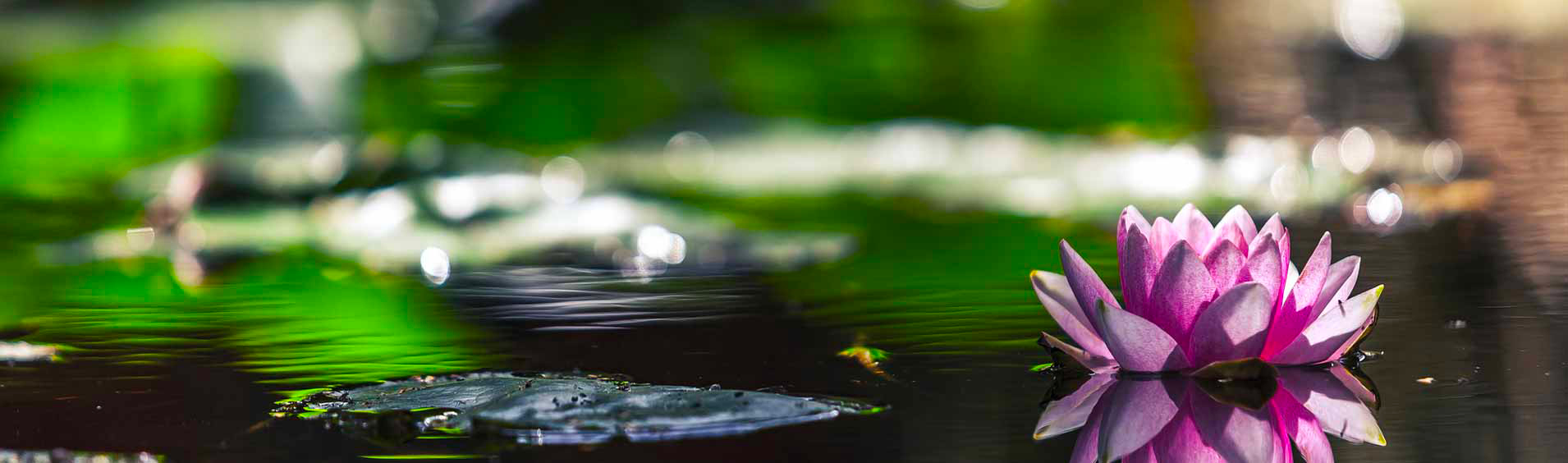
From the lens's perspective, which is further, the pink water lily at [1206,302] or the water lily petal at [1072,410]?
the pink water lily at [1206,302]

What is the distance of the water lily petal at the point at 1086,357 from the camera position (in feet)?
5.38

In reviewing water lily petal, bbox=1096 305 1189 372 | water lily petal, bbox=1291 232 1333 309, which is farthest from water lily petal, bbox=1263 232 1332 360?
water lily petal, bbox=1096 305 1189 372

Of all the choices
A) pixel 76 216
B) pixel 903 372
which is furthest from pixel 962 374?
pixel 76 216

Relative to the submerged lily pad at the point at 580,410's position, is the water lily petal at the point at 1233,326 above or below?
above

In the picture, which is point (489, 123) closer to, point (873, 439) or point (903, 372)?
point (903, 372)

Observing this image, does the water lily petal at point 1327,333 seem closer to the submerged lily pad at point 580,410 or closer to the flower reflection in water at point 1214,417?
the flower reflection in water at point 1214,417

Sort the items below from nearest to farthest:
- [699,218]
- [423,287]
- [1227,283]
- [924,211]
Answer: [1227,283]
[423,287]
[699,218]
[924,211]

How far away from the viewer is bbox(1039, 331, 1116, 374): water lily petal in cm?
164

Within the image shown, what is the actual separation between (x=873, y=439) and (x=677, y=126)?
362 cm

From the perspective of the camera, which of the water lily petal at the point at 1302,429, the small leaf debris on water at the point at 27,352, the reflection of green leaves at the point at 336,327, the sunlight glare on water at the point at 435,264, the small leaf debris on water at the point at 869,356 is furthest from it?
the sunlight glare on water at the point at 435,264

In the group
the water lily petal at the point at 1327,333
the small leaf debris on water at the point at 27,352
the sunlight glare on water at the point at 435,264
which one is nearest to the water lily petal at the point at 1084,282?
the water lily petal at the point at 1327,333

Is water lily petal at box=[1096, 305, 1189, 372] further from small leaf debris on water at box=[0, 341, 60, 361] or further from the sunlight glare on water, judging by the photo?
the sunlight glare on water

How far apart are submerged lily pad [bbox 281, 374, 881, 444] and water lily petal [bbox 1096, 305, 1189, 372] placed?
0.25 metres

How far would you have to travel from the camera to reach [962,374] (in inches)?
65.9
